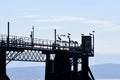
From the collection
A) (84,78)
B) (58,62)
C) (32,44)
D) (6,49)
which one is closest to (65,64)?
(58,62)

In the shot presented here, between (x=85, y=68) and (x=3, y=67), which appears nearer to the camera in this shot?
(x=3, y=67)

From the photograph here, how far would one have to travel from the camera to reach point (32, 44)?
94125 mm

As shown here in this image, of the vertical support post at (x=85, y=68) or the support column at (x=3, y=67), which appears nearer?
the support column at (x=3, y=67)

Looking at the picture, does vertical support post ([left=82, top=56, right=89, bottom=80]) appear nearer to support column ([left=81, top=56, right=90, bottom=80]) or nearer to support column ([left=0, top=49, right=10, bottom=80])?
support column ([left=81, top=56, right=90, bottom=80])

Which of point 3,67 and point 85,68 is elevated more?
point 3,67

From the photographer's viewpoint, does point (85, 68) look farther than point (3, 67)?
Yes

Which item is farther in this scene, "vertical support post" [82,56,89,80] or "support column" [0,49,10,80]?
"vertical support post" [82,56,89,80]

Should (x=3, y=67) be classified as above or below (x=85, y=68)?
above

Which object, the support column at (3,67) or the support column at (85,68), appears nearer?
the support column at (3,67)

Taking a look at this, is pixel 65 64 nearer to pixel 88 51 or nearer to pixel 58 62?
pixel 58 62

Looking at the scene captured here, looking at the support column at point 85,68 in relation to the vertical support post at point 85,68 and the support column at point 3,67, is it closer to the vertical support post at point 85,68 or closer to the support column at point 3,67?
the vertical support post at point 85,68

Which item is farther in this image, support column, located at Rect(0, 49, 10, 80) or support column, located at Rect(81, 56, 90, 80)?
support column, located at Rect(81, 56, 90, 80)

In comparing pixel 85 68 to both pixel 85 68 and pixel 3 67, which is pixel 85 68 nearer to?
pixel 85 68

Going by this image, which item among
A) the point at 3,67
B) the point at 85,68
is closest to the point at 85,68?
the point at 85,68
